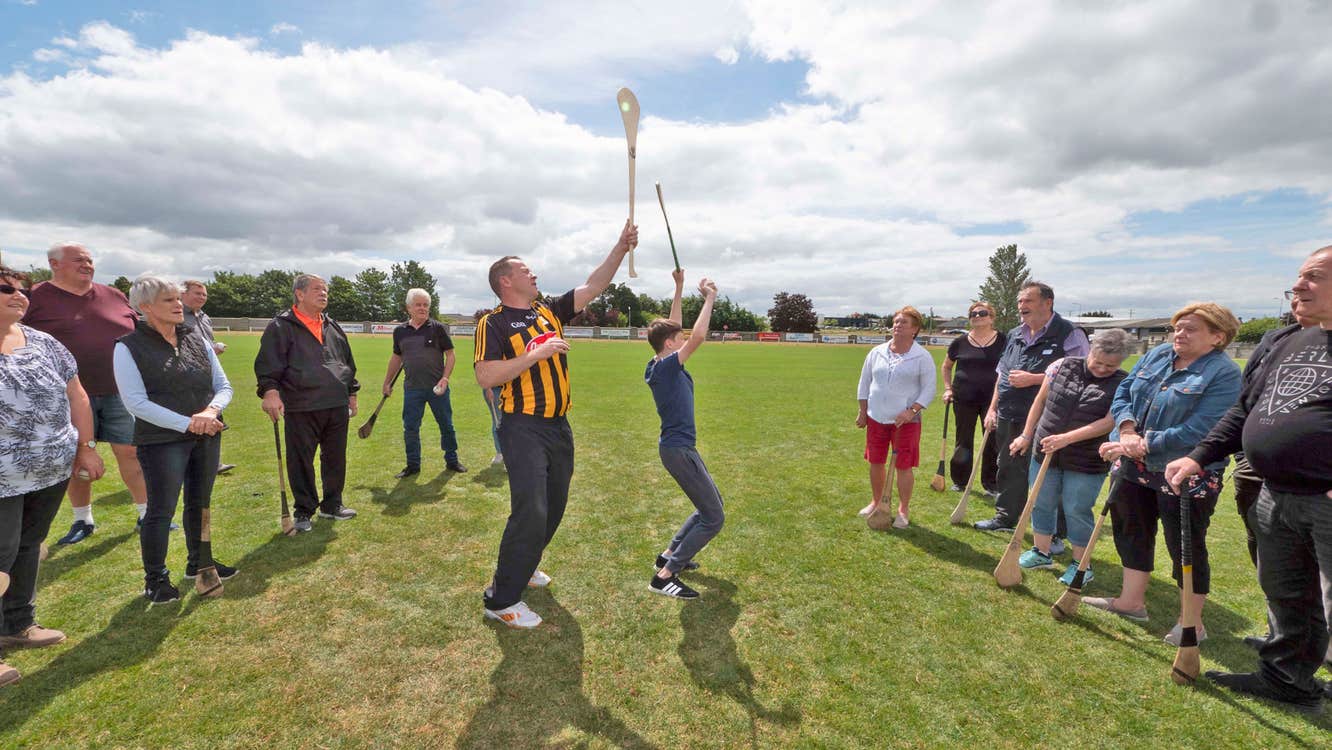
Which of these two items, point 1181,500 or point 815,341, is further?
point 815,341

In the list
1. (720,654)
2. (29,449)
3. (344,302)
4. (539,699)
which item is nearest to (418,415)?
(29,449)

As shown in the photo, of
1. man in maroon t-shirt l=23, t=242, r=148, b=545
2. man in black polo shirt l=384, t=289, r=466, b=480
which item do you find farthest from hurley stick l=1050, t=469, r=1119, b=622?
man in maroon t-shirt l=23, t=242, r=148, b=545

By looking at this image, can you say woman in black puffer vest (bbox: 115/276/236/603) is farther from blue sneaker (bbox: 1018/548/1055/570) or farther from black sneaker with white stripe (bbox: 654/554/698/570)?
blue sneaker (bbox: 1018/548/1055/570)

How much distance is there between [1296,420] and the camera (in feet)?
9.09

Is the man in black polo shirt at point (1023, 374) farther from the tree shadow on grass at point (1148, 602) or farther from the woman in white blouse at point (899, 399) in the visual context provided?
the woman in white blouse at point (899, 399)

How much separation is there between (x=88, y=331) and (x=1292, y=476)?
8577 millimetres

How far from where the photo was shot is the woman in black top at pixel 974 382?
647 centimetres

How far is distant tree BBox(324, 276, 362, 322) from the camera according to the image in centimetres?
7925

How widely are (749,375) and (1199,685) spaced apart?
59.1 ft

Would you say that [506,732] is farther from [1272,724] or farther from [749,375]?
[749,375]

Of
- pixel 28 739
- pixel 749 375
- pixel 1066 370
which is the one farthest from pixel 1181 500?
pixel 749 375

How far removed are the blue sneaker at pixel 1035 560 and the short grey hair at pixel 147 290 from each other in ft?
23.6

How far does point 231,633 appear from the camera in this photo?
12.1ft

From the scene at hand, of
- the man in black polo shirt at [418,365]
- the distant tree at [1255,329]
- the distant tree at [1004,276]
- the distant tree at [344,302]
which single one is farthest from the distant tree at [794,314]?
the man in black polo shirt at [418,365]
